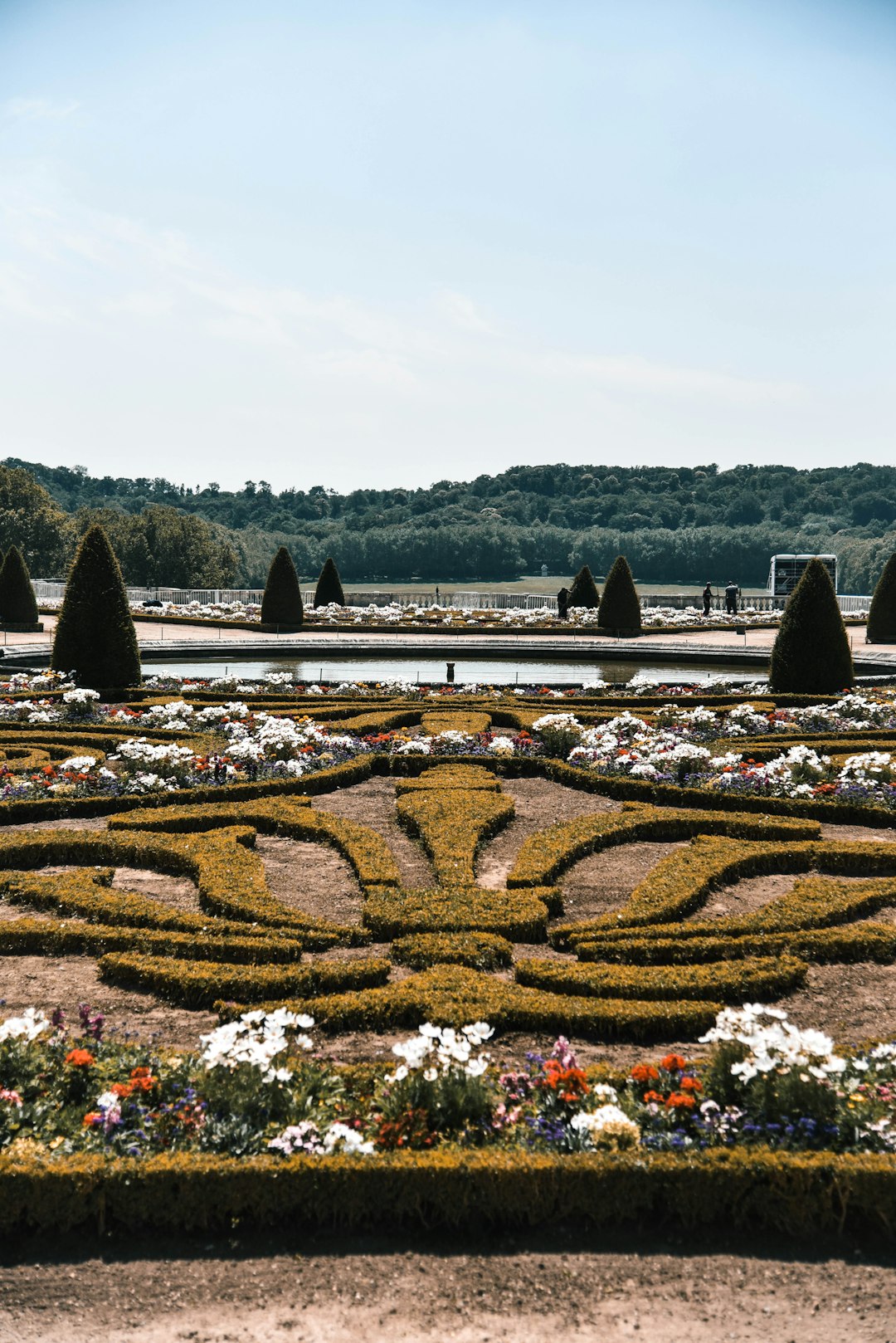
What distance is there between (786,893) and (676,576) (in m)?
102

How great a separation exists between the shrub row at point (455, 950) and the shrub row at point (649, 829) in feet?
7.00

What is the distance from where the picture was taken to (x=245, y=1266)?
4.55 meters

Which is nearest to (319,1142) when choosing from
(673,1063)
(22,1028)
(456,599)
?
(22,1028)

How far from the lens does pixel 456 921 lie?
784 centimetres

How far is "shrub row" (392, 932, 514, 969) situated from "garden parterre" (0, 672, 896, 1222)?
0.02 metres

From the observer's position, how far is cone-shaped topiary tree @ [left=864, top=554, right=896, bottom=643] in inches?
1216

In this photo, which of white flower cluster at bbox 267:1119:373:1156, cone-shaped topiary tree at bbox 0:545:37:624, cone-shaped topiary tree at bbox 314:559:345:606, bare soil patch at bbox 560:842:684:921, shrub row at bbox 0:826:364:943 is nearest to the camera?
white flower cluster at bbox 267:1119:373:1156

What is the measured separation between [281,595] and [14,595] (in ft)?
29.2

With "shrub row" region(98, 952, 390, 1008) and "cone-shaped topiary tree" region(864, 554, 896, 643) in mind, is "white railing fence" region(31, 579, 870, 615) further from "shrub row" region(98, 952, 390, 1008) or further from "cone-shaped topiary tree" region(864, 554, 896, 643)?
"shrub row" region(98, 952, 390, 1008)

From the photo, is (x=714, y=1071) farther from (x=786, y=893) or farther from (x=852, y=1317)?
(x=786, y=893)

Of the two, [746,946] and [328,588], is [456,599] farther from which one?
[746,946]

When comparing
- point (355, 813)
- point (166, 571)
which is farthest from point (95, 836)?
point (166, 571)

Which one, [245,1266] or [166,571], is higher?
[166,571]

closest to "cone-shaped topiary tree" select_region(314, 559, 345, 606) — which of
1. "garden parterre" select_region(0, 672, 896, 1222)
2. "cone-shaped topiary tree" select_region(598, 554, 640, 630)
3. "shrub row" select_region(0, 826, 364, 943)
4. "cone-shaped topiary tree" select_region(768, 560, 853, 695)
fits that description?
"cone-shaped topiary tree" select_region(598, 554, 640, 630)
